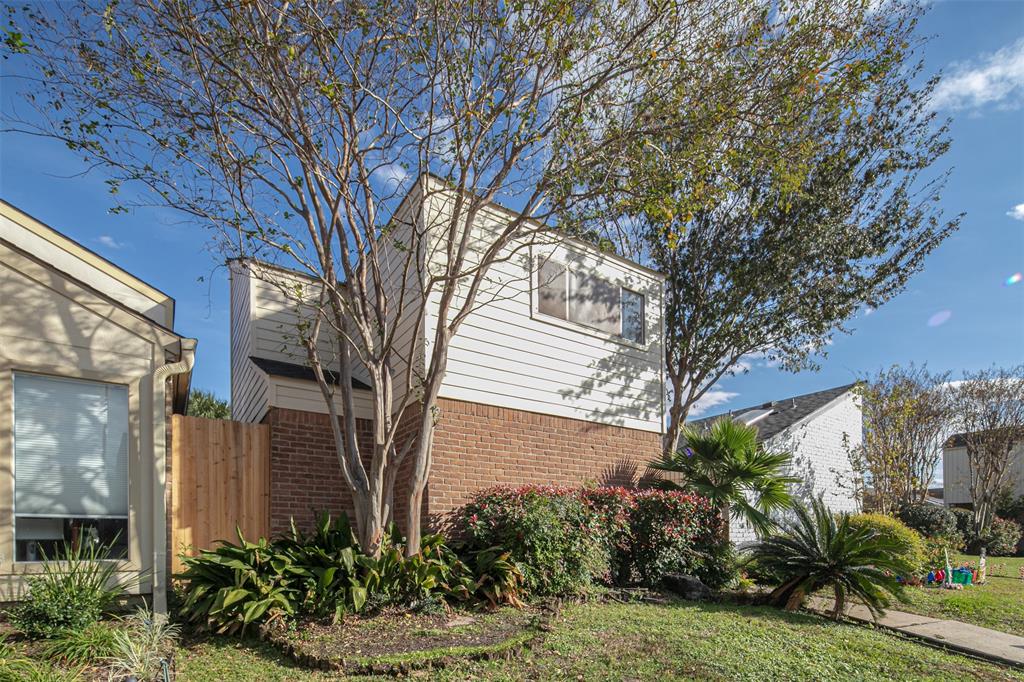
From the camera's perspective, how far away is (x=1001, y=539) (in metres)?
21.1

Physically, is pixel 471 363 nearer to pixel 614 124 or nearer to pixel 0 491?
pixel 614 124

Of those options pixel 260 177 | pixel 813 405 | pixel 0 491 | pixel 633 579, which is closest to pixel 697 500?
pixel 633 579

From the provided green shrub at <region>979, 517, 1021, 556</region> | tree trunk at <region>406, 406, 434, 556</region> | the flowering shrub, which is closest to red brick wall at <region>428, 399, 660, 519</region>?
the flowering shrub

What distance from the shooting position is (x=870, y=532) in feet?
27.9

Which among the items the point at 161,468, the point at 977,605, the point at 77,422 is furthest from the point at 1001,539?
the point at 77,422

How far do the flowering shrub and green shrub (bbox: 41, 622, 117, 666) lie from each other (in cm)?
401

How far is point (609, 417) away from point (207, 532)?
6470 millimetres

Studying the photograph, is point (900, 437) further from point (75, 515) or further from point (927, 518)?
point (75, 515)

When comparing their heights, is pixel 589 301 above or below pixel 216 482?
above

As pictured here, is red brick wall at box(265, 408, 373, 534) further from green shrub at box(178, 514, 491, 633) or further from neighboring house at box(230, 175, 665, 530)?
green shrub at box(178, 514, 491, 633)

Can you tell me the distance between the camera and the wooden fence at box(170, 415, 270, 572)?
790 centimetres

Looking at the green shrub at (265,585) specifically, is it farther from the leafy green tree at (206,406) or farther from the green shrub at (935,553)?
the leafy green tree at (206,406)

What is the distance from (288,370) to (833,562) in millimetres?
7657

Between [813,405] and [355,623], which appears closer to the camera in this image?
[355,623]
